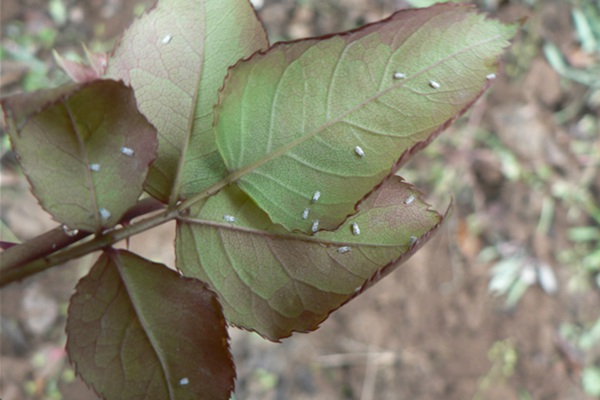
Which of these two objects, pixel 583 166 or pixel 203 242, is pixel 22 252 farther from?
pixel 583 166

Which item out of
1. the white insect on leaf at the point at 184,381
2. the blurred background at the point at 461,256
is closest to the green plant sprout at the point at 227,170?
the white insect on leaf at the point at 184,381

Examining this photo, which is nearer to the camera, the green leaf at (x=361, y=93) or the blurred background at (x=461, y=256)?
the green leaf at (x=361, y=93)

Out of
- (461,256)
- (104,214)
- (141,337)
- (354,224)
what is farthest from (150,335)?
(461,256)

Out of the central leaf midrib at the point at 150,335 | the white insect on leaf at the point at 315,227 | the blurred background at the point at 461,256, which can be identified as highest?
the white insect on leaf at the point at 315,227

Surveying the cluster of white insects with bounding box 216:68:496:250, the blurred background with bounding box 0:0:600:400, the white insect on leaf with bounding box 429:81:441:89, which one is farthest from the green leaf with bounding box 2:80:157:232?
the blurred background with bounding box 0:0:600:400

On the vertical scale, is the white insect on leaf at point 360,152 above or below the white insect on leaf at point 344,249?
above

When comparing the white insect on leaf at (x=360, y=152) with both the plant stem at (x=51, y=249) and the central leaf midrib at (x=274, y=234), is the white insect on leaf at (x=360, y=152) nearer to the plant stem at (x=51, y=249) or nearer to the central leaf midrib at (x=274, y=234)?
the central leaf midrib at (x=274, y=234)

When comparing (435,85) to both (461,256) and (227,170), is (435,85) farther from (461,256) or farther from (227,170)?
(461,256)
